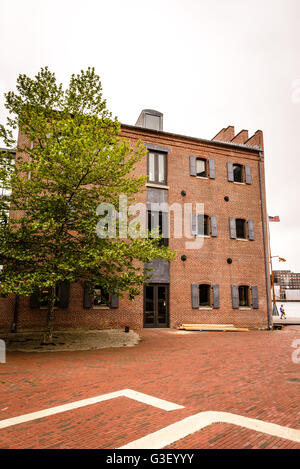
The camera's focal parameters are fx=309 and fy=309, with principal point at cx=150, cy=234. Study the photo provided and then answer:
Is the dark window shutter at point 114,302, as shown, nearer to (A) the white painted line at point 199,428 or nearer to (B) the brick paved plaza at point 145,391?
(B) the brick paved plaza at point 145,391

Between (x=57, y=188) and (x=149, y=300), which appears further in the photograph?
(x=149, y=300)

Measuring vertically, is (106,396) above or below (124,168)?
below

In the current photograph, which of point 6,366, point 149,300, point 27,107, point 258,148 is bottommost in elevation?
point 6,366

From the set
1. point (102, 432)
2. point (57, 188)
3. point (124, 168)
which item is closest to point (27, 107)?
point (57, 188)

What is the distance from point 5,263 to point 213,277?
11.8m

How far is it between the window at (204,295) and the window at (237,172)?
25.3 ft

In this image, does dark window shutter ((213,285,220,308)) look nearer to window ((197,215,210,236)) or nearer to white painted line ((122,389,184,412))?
window ((197,215,210,236))

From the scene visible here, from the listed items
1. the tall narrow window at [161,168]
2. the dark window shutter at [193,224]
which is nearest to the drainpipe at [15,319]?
the dark window shutter at [193,224]

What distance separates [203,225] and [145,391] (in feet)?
46.4

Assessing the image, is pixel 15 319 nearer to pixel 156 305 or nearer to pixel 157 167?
pixel 156 305

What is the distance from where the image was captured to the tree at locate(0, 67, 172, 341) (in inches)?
412

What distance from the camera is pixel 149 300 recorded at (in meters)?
17.4

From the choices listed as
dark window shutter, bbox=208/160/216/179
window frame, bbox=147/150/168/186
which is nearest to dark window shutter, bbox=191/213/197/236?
window frame, bbox=147/150/168/186
